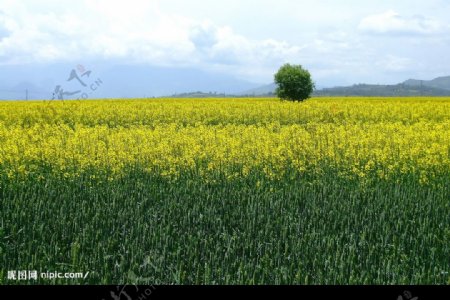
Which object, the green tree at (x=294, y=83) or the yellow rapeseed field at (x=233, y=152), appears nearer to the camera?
the yellow rapeseed field at (x=233, y=152)

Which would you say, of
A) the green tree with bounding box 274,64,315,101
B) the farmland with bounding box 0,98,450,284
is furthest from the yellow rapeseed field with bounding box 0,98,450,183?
the green tree with bounding box 274,64,315,101

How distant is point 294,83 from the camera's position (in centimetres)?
6031

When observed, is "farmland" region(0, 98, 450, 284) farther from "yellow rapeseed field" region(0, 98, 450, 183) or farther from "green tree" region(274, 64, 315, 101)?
"green tree" region(274, 64, 315, 101)

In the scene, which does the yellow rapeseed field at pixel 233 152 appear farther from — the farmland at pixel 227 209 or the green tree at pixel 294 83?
the green tree at pixel 294 83

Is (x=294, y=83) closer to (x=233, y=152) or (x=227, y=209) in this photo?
(x=233, y=152)

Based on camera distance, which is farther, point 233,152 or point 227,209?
point 233,152

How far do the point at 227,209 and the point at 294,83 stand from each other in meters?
51.6

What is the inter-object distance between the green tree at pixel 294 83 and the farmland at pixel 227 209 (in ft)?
139

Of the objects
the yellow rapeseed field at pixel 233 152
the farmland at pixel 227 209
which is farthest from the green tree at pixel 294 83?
the farmland at pixel 227 209

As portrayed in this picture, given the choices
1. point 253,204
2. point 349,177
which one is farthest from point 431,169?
point 253,204

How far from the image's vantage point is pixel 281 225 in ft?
29.0

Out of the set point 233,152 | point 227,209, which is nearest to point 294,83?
point 233,152

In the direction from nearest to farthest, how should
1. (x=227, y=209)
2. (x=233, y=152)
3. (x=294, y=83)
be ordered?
1. (x=227, y=209)
2. (x=233, y=152)
3. (x=294, y=83)

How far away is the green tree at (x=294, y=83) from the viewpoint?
198 feet
